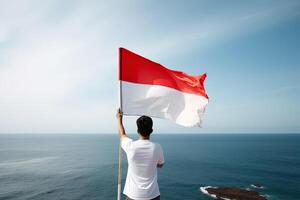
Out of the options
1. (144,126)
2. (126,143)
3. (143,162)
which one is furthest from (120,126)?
(143,162)

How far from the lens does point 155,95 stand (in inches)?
254

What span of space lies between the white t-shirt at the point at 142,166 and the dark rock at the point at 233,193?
46723 mm

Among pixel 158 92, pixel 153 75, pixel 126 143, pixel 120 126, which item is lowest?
pixel 126 143

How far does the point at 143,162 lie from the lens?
12.7 ft

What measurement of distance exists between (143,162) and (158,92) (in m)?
3.02

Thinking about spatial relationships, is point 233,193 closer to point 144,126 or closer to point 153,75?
point 153,75

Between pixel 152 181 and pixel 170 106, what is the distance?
2.90 metres

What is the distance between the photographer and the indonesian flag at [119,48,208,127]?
19.6 ft

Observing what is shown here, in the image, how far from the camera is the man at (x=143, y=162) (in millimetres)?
3871

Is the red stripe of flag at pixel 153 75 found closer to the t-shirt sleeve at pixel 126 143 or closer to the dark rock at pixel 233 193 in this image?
the t-shirt sleeve at pixel 126 143

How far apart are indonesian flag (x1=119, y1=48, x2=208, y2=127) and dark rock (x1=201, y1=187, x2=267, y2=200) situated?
44677 millimetres

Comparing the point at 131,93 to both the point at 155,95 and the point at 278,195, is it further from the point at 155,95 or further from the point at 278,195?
the point at 278,195

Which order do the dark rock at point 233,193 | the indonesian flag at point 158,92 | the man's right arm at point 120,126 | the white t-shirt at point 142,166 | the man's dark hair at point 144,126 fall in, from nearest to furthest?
the white t-shirt at point 142,166 → the man's dark hair at point 144,126 → the man's right arm at point 120,126 → the indonesian flag at point 158,92 → the dark rock at point 233,193

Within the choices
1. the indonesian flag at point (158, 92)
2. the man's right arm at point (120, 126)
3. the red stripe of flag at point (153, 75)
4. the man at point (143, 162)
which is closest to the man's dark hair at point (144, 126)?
the man at point (143, 162)
